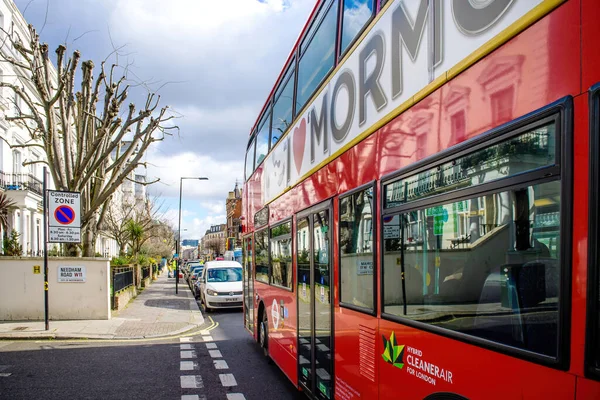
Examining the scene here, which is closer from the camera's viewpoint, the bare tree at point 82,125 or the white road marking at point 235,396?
the white road marking at point 235,396

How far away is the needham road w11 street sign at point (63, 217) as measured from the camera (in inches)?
503

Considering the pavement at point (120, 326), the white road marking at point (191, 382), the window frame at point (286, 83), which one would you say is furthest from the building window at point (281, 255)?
the pavement at point (120, 326)

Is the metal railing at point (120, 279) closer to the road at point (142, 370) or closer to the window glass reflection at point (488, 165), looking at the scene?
the road at point (142, 370)

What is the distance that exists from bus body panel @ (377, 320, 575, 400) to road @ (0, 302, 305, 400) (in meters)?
3.78

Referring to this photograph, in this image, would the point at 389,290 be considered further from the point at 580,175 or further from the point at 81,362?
the point at 81,362

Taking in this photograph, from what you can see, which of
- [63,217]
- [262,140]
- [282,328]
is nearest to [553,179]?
[282,328]

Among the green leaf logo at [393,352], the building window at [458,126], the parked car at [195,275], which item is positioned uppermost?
the building window at [458,126]

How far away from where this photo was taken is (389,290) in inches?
135

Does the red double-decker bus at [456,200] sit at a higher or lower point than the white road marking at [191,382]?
higher

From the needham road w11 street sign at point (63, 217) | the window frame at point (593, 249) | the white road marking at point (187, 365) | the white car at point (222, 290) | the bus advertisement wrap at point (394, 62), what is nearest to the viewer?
the window frame at point (593, 249)

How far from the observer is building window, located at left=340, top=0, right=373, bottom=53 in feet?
12.9

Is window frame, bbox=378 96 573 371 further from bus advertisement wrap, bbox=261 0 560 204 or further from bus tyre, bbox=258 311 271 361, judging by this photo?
bus tyre, bbox=258 311 271 361

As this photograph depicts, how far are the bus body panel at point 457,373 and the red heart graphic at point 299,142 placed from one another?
2.89 metres

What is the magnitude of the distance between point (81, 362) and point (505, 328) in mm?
8601
